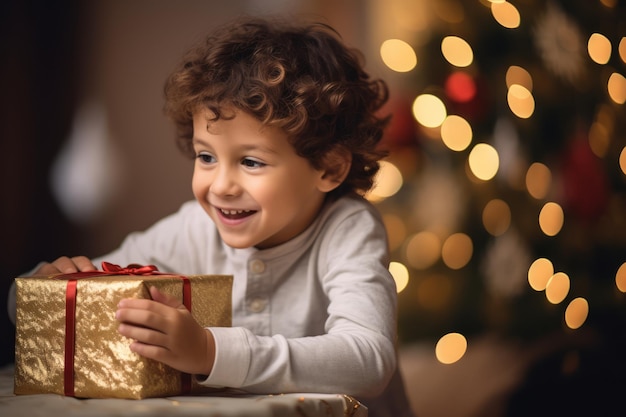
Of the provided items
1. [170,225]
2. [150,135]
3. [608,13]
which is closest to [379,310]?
[170,225]

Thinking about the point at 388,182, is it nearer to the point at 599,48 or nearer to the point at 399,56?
the point at 399,56

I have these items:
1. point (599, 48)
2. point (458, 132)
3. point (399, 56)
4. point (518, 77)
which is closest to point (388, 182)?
point (458, 132)

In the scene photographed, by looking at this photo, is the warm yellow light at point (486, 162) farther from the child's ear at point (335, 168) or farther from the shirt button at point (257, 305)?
the shirt button at point (257, 305)

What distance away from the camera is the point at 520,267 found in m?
2.07

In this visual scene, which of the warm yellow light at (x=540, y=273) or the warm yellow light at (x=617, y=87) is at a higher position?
the warm yellow light at (x=617, y=87)

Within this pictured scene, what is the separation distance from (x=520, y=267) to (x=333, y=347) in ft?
4.29

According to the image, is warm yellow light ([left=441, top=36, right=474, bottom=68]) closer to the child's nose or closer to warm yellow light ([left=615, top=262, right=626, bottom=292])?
warm yellow light ([left=615, top=262, right=626, bottom=292])

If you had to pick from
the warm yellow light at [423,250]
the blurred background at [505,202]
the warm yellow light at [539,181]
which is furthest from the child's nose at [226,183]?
the warm yellow light at [539,181]

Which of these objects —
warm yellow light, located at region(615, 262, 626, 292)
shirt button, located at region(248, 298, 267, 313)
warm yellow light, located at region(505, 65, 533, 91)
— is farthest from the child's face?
warm yellow light, located at region(615, 262, 626, 292)

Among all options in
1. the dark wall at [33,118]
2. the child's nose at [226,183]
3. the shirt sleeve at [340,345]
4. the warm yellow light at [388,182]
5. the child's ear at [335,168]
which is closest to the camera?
the shirt sleeve at [340,345]

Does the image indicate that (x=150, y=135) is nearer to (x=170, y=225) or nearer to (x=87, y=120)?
(x=87, y=120)

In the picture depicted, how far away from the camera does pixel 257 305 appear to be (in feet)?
3.76

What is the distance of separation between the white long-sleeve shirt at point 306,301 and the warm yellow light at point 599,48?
128 cm

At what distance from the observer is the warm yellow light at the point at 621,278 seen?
7.04ft
